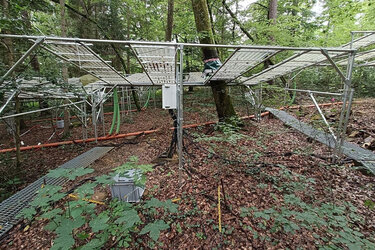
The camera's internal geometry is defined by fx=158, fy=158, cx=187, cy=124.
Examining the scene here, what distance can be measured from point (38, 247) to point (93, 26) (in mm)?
9709

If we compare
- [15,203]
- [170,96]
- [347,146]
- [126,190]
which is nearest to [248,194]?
[126,190]

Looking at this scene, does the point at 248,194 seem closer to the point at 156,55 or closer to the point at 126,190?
the point at 126,190

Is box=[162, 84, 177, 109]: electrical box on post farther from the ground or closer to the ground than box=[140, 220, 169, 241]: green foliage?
farther from the ground

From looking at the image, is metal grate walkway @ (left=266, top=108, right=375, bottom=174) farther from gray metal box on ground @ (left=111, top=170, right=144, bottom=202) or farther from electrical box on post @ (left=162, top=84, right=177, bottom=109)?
gray metal box on ground @ (left=111, top=170, right=144, bottom=202)

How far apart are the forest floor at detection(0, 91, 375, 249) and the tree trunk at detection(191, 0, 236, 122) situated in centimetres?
92

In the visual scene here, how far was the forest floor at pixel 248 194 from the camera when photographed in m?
1.81

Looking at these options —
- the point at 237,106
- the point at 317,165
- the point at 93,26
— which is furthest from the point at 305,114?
the point at 93,26

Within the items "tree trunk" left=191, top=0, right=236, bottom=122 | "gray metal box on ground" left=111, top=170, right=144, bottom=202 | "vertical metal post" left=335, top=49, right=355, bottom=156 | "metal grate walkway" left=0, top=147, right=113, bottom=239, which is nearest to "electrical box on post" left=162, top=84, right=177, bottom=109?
"gray metal box on ground" left=111, top=170, right=144, bottom=202

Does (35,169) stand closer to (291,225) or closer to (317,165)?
(291,225)

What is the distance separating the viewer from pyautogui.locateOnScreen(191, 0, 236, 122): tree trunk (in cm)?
441

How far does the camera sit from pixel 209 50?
4.50 m

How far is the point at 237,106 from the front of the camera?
8.37 metres

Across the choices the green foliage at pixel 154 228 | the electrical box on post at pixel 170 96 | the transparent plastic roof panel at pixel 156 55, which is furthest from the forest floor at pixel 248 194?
the transparent plastic roof panel at pixel 156 55

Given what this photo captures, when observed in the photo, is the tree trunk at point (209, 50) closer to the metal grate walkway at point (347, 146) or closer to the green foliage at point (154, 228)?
the metal grate walkway at point (347, 146)
